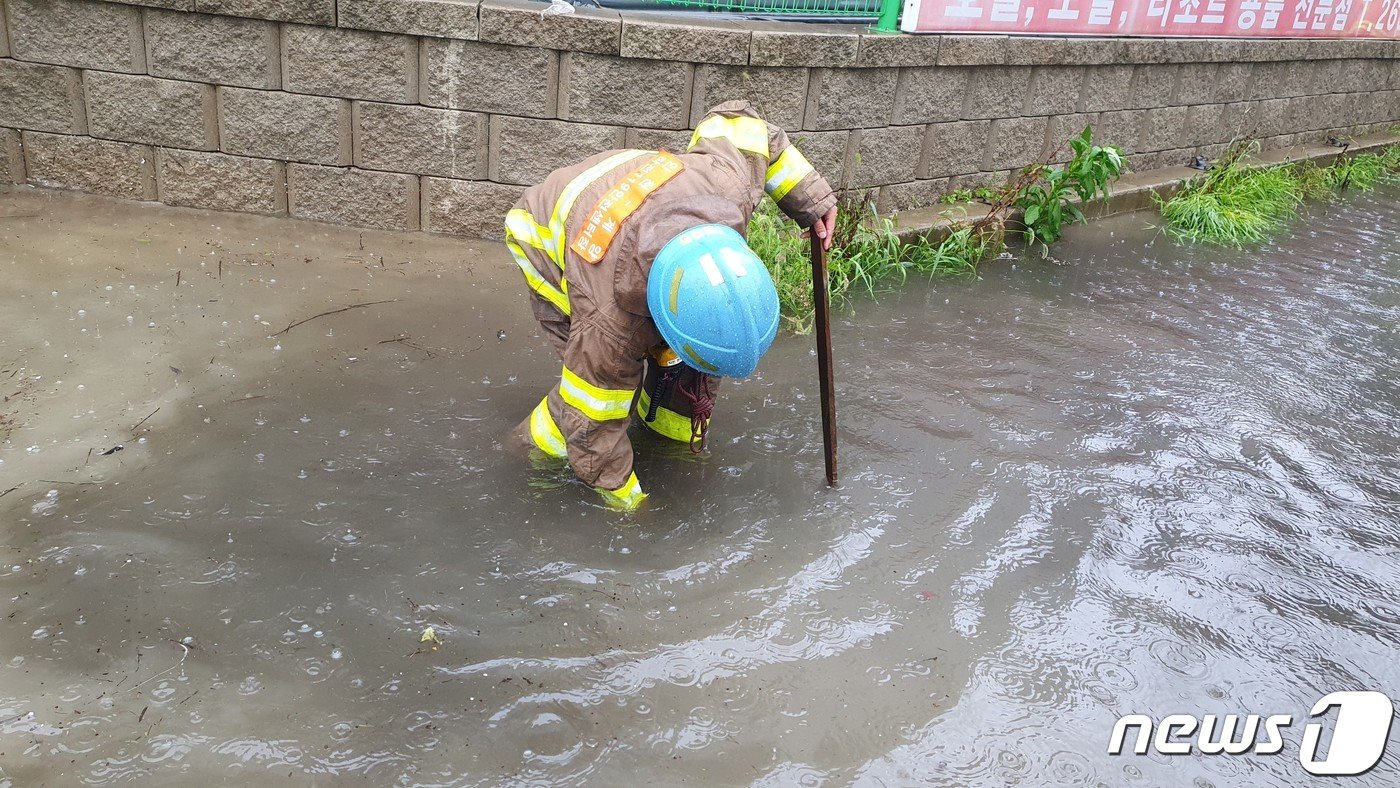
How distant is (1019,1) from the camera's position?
593 centimetres

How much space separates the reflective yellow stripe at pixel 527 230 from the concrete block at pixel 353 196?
2.04 m

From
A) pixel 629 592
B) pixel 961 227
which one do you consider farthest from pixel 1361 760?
pixel 961 227

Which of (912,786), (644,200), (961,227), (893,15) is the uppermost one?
(893,15)

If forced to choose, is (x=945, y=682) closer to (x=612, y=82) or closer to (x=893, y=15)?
(x=612, y=82)

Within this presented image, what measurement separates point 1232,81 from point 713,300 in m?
6.68

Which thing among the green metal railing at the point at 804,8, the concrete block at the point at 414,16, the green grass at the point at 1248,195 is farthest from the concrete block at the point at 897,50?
the green grass at the point at 1248,195

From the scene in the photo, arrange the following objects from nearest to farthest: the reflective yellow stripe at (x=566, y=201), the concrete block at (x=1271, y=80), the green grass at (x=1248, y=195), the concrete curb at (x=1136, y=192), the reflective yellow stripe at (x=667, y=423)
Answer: the reflective yellow stripe at (x=566, y=201) → the reflective yellow stripe at (x=667, y=423) → the concrete curb at (x=1136, y=192) → the green grass at (x=1248, y=195) → the concrete block at (x=1271, y=80)

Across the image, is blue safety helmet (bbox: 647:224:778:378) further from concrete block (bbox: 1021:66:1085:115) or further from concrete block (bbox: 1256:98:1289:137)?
concrete block (bbox: 1256:98:1289:137)

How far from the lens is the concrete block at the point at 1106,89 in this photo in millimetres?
6656

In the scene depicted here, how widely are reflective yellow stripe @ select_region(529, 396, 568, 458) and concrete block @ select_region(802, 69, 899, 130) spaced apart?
8.56 ft

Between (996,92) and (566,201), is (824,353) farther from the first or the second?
(996,92)

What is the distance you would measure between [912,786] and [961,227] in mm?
4118

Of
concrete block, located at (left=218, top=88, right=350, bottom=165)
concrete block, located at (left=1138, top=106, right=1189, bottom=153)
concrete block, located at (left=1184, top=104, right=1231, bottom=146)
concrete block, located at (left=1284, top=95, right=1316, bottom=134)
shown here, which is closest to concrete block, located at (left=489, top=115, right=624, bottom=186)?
concrete block, located at (left=218, top=88, right=350, bottom=165)

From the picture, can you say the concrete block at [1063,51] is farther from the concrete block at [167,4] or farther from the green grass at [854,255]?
the concrete block at [167,4]
